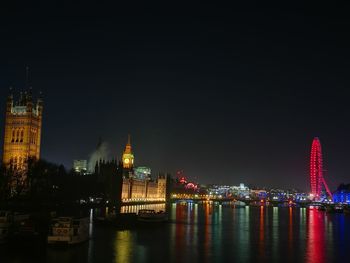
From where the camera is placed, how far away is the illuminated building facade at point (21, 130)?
116m

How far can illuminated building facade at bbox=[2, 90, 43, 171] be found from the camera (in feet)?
381

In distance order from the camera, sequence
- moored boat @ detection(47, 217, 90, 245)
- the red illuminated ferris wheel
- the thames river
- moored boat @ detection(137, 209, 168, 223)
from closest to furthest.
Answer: the thames river → moored boat @ detection(47, 217, 90, 245) → moored boat @ detection(137, 209, 168, 223) → the red illuminated ferris wheel

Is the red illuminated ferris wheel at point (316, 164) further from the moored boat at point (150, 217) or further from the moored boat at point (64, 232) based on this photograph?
the moored boat at point (64, 232)

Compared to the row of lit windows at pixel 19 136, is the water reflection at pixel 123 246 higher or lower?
lower

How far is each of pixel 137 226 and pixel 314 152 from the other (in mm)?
99985

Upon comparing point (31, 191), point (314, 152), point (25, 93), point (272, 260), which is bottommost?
point (272, 260)

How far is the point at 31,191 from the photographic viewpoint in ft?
274

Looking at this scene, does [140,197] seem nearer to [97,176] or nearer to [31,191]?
[97,176]

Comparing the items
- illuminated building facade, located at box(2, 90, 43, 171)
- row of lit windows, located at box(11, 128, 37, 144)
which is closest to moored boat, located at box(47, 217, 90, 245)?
illuminated building facade, located at box(2, 90, 43, 171)

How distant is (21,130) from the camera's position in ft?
389

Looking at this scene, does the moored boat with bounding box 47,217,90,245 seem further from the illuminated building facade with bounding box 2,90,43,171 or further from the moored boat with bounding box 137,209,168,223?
the illuminated building facade with bounding box 2,90,43,171

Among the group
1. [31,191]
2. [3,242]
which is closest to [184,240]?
[3,242]

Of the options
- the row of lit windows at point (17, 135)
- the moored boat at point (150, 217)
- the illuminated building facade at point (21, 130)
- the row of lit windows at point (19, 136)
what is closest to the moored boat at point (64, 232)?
the moored boat at point (150, 217)

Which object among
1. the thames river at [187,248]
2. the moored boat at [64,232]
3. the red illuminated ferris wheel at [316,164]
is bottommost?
the thames river at [187,248]
